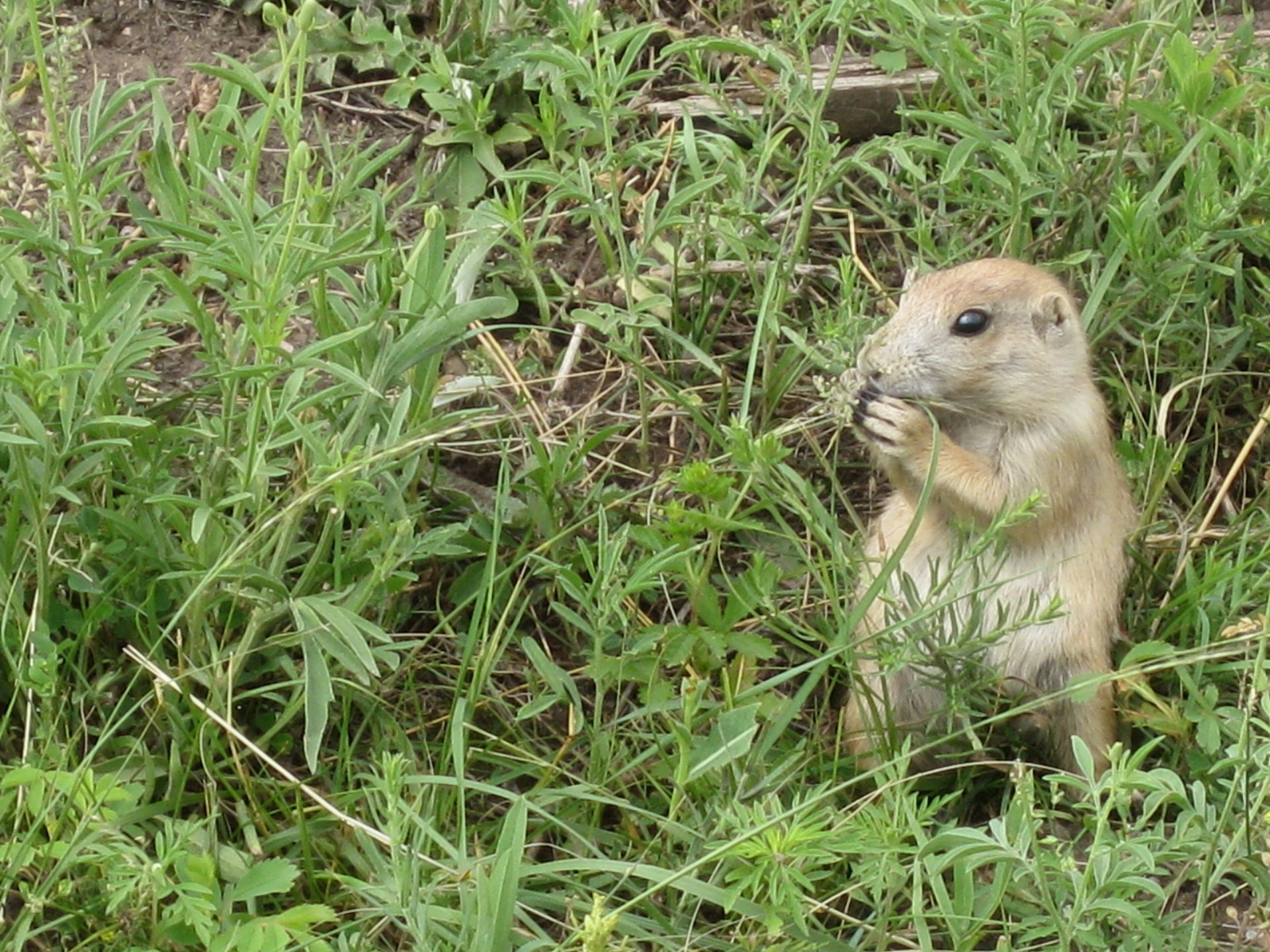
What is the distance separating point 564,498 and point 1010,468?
1.14m

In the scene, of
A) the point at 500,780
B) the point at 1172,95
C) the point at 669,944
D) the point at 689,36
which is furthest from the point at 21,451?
the point at 1172,95

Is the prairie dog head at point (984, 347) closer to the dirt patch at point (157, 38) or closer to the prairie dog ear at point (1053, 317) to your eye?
the prairie dog ear at point (1053, 317)

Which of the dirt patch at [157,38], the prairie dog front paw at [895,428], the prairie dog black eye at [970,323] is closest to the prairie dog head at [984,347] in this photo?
the prairie dog black eye at [970,323]

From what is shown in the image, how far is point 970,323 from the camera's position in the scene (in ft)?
14.1

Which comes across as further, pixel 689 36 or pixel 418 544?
pixel 689 36

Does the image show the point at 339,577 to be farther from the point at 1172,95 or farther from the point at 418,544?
the point at 1172,95

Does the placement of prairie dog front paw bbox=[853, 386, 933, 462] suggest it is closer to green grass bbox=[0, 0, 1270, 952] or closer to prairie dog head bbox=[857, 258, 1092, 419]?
prairie dog head bbox=[857, 258, 1092, 419]

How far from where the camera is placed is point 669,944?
3506mm

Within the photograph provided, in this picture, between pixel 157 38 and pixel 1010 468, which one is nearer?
pixel 1010 468

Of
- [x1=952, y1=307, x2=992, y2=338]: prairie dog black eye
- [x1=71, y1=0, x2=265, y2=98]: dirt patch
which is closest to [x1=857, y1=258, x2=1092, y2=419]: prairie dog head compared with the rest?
[x1=952, y1=307, x2=992, y2=338]: prairie dog black eye

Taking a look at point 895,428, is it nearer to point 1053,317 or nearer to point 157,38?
point 1053,317

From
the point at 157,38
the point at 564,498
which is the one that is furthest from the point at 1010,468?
the point at 157,38

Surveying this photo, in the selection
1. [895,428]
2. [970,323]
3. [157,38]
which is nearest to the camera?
[895,428]

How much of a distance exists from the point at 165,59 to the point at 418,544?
231cm
